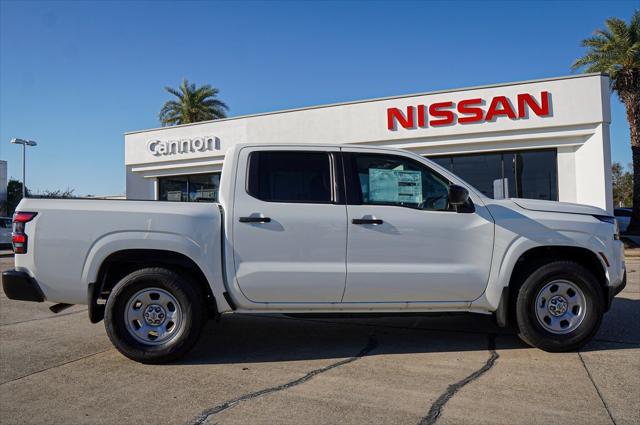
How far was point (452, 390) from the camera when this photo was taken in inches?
147

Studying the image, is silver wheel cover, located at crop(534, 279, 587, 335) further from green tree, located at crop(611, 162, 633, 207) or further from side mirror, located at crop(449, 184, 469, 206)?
green tree, located at crop(611, 162, 633, 207)

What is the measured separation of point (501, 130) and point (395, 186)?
13.4 meters

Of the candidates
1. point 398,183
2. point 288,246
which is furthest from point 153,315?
point 398,183

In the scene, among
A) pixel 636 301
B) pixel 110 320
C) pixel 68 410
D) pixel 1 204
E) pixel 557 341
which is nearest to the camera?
pixel 68 410

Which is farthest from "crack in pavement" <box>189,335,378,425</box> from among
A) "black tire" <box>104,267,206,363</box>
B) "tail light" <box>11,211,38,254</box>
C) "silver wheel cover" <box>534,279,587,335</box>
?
"tail light" <box>11,211,38,254</box>

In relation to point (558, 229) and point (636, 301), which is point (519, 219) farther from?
point (636, 301)

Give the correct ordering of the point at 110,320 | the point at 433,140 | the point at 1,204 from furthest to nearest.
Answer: the point at 1,204 → the point at 433,140 → the point at 110,320

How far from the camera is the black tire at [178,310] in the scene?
4344mm

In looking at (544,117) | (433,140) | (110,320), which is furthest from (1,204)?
(110,320)

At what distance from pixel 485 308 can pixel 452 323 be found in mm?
1405

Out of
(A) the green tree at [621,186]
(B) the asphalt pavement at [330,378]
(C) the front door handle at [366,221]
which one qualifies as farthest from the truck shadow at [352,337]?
(A) the green tree at [621,186]

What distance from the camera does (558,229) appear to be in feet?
15.3

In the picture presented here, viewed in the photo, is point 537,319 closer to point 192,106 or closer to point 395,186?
point 395,186

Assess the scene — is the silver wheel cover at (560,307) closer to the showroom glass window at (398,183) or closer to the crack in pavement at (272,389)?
the showroom glass window at (398,183)
